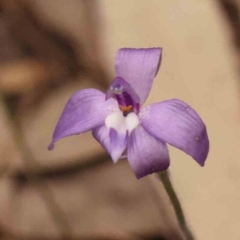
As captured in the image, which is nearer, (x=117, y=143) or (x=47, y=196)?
(x=117, y=143)

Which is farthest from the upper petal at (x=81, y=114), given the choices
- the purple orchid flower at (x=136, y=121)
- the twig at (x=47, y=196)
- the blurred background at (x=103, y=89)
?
the twig at (x=47, y=196)

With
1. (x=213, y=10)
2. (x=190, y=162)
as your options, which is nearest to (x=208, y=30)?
(x=213, y=10)

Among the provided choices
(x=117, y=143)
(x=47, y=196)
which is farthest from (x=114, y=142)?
(x=47, y=196)

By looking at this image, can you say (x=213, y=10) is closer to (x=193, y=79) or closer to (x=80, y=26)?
(x=193, y=79)

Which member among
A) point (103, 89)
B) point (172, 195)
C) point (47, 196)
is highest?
point (172, 195)

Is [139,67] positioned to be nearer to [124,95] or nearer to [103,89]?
[124,95]
